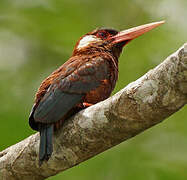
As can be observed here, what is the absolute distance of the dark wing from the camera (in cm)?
328

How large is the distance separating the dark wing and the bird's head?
435mm

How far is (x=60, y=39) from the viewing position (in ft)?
17.5

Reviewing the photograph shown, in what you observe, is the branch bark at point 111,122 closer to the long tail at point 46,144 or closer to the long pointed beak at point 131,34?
the long tail at point 46,144

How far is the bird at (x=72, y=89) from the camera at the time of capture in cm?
325

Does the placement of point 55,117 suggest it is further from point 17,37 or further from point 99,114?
point 17,37

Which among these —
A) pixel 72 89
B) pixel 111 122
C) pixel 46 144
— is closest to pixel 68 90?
pixel 72 89

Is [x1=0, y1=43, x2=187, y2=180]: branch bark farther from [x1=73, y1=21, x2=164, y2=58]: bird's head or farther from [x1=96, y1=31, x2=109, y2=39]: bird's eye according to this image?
[x1=96, y1=31, x2=109, y2=39]: bird's eye

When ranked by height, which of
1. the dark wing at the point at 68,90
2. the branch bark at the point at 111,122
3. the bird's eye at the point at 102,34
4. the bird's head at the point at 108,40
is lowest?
the branch bark at the point at 111,122

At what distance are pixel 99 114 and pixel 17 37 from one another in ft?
10.2

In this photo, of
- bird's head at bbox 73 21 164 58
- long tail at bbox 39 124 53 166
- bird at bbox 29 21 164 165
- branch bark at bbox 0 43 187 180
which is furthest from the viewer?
bird's head at bbox 73 21 164 58

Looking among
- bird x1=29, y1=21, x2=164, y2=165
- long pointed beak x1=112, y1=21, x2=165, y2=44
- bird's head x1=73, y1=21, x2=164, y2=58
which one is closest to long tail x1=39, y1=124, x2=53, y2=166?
bird x1=29, y1=21, x2=164, y2=165

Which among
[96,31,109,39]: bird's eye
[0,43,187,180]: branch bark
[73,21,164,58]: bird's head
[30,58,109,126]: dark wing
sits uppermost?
[96,31,109,39]: bird's eye

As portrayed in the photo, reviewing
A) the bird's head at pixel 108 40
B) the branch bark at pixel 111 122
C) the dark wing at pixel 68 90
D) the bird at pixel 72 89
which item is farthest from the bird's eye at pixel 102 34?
the branch bark at pixel 111 122

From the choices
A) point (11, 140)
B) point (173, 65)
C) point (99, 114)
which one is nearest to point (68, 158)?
point (99, 114)
